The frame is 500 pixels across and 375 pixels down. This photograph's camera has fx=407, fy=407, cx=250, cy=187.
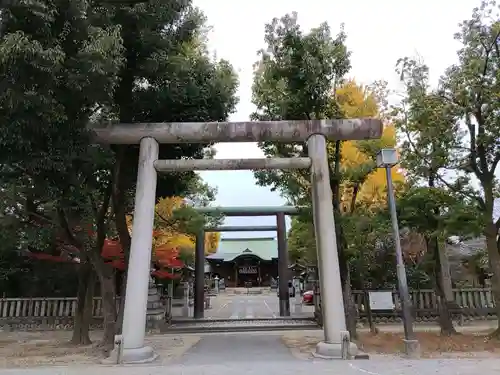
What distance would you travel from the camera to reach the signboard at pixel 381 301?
13.0 m

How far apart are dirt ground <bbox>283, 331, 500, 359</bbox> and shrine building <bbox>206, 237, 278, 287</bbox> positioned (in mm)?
32592

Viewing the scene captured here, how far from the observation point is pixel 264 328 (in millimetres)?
16203

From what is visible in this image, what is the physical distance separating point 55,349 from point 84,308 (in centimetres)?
133

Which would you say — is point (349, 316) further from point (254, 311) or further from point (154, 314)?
point (254, 311)

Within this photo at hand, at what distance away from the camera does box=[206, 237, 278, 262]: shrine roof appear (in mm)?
45719

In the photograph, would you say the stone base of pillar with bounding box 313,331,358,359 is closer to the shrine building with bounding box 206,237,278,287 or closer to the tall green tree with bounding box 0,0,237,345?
the tall green tree with bounding box 0,0,237,345

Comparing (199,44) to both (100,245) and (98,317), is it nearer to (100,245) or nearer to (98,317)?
(100,245)

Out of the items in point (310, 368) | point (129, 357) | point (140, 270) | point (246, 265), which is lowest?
point (310, 368)

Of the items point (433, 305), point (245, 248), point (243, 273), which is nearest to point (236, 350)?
point (433, 305)

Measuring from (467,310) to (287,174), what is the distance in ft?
31.7

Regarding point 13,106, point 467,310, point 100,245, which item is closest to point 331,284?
point 100,245

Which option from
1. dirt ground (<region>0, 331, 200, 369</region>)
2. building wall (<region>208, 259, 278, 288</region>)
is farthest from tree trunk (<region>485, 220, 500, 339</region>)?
building wall (<region>208, 259, 278, 288</region>)

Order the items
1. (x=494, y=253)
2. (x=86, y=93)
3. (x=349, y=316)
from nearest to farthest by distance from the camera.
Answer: (x=86, y=93)
(x=494, y=253)
(x=349, y=316)

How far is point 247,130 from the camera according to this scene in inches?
420
